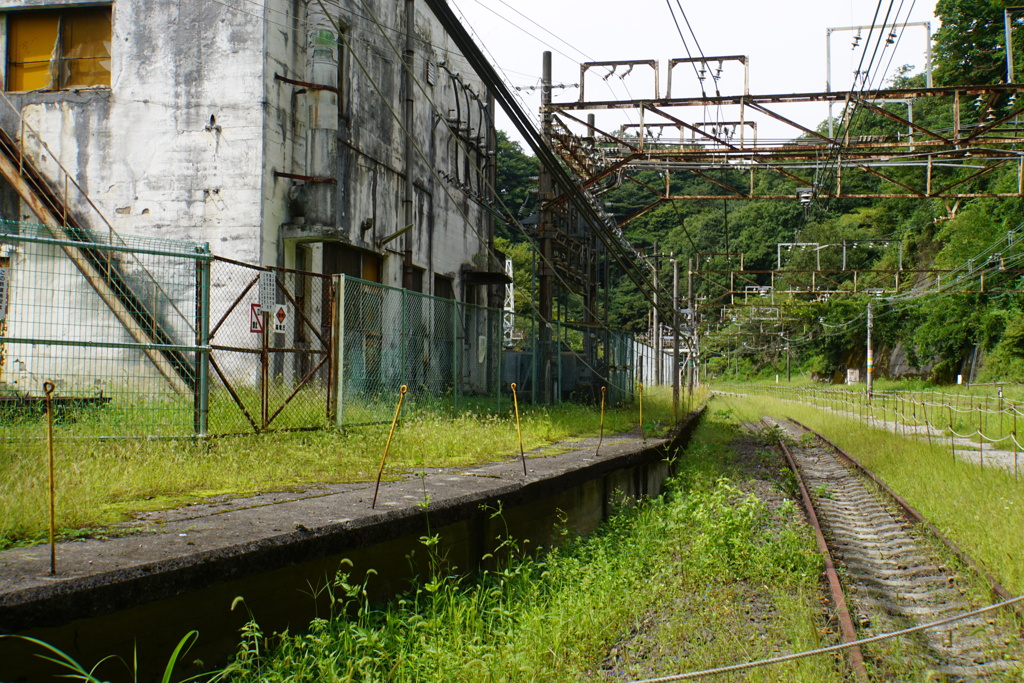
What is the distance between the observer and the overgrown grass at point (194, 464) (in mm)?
5121

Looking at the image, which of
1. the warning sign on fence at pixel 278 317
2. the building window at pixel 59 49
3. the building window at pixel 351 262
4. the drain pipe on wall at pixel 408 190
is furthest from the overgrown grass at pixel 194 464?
the building window at pixel 59 49

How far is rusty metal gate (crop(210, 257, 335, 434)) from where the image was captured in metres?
8.99

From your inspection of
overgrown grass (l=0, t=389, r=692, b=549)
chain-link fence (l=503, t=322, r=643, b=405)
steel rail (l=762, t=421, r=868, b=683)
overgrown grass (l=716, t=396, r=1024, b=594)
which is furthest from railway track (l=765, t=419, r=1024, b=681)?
chain-link fence (l=503, t=322, r=643, b=405)

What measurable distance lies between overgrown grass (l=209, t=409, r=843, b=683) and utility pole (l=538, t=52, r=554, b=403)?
9265mm

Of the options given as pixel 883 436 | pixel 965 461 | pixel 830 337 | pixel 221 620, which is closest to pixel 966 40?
pixel 830 337

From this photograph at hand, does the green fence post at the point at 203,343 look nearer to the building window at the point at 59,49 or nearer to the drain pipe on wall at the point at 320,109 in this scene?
the drain pipe on wall at the point at 320,109

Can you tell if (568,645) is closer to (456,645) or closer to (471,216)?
(456,645)

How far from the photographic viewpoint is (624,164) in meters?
17.8

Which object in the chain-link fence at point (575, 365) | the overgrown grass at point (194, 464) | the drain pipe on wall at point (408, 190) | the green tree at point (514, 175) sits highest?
the green tree at point (514, 175)

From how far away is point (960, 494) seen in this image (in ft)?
36.0

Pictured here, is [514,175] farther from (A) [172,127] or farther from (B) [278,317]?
(B) [278,317]

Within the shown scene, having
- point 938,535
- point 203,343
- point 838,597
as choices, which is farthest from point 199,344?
point 938,535

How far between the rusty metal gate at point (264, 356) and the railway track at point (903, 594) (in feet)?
20.5

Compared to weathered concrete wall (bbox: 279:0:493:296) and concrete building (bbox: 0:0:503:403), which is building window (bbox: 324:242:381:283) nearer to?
concrete building (bbox: 0:0:503:403)
